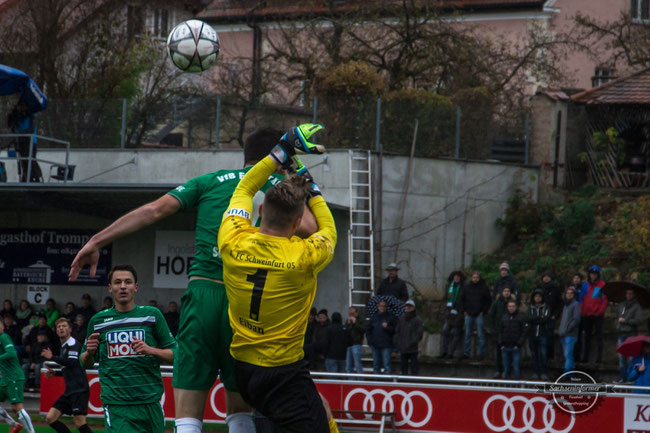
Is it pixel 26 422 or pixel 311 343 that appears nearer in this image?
pixel 26 422

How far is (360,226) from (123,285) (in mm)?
15047

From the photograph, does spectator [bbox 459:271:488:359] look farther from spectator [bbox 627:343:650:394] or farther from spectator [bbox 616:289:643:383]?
spectator [bbox 627:343:650:394]

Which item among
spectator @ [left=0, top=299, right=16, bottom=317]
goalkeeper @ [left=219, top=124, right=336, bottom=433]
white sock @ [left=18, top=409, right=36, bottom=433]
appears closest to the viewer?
goalkeeper @ [left=219, top=124, right=336, bottom=433]

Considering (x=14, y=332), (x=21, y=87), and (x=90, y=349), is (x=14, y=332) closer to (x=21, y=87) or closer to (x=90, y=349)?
(x=21, y=87)

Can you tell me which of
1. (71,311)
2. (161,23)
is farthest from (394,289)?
(161,23)

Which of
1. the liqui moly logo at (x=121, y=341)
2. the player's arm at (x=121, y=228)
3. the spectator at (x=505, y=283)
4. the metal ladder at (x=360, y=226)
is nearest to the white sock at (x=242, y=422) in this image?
the player's arm at (x=121, y=228)

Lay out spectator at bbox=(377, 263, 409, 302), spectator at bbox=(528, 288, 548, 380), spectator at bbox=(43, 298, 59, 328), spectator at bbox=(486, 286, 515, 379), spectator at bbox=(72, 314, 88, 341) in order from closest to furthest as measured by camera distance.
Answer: spectator at bbox=(528, 288, 548, 380) < spectator at bbox=(486, 286, 515, 379) < spectator at bbox=(377, 263, 409, 302) < spectator at bbox=(72, 314, 88, 341) < spectator at bbox=(43, 298, 59, 328)

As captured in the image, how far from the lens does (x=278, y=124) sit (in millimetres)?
24297

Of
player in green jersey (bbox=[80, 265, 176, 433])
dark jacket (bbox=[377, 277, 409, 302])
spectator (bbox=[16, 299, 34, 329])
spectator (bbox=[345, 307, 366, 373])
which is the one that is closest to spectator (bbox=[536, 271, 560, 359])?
dark jacket (bbox=[377, 277, 409, 302])

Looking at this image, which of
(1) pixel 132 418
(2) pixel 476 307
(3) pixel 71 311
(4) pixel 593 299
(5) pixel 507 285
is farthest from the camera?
(3) pixel 71 311

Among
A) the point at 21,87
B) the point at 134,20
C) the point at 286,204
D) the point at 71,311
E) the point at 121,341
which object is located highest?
the point at 134,20

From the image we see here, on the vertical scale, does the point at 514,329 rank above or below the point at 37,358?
above

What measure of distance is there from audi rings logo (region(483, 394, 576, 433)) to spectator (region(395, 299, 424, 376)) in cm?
451

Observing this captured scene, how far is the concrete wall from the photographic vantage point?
23062 mm
